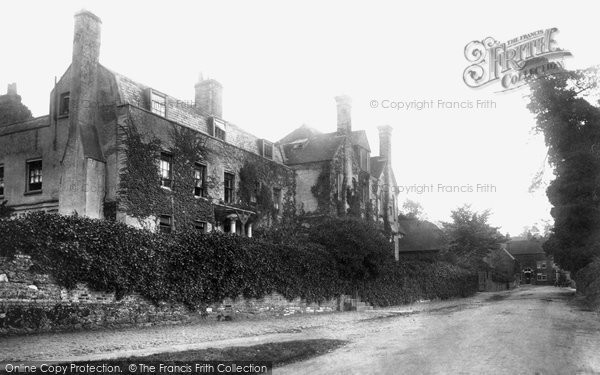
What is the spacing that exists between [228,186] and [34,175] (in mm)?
9645

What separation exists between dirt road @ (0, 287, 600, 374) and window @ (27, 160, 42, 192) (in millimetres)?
13203

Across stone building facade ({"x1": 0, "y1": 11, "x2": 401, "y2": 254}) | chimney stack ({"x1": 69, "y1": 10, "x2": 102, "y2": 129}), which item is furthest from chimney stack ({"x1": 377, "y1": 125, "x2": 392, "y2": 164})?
chimney stack ({"x1": 69, "y1": 10, "x2": 102, "y2": 129})

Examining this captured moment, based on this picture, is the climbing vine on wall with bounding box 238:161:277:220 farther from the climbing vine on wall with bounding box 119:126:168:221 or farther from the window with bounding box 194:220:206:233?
the climbing vine on wall with bounding box 119:126:168:221

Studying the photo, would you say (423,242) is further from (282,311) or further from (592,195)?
(282,311)

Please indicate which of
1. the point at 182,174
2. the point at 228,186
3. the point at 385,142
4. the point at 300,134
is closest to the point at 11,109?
the point at 182,174

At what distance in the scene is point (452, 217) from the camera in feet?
171

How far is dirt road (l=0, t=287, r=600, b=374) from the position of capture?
805 centimetres

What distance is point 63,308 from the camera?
12.4 m

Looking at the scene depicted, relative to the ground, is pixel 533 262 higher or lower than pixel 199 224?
lower

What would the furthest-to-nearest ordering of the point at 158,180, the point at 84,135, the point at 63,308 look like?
the point at 158,180 → the point at 84,135 → the point at 63,308

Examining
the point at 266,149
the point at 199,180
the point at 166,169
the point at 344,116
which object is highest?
the point at 344,116

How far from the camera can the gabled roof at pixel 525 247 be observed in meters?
98.7

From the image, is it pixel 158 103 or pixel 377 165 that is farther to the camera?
pixel 377 165

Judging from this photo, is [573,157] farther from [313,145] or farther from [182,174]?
[182,174]
